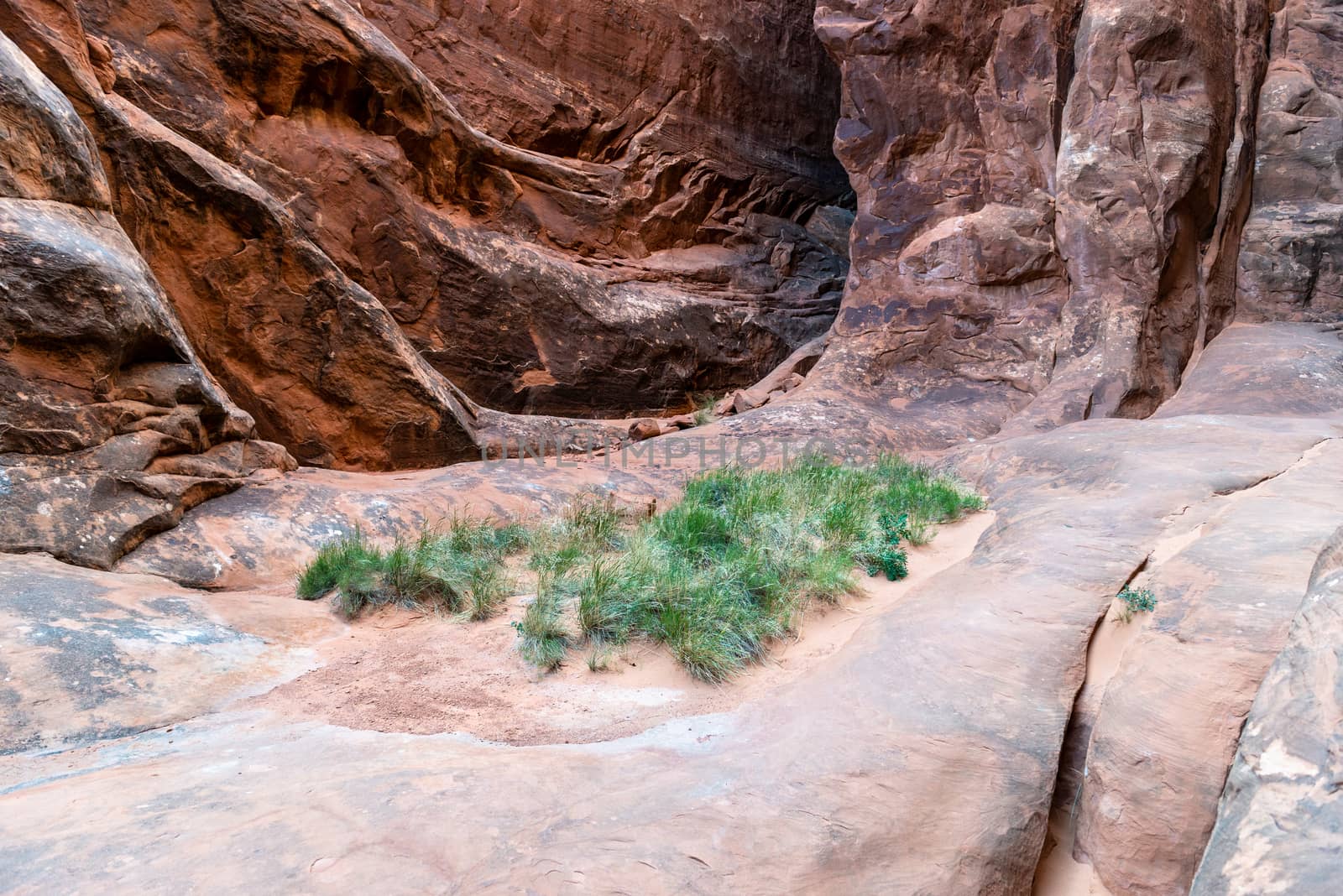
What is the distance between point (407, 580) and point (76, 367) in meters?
1.90

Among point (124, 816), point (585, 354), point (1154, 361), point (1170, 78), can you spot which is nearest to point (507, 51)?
point (585, 354)

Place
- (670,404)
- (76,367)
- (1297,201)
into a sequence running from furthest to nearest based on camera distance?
(670,404)
(1297,201)
(76,367)

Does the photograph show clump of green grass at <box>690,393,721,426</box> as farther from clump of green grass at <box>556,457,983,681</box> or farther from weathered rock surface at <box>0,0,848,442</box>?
clump of green grass at <box>556,457,983,681</box>

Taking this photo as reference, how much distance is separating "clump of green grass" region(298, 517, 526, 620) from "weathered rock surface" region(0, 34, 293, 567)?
2.74ft

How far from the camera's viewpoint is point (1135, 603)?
2824mm

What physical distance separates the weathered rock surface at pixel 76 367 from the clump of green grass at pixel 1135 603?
4016 mm

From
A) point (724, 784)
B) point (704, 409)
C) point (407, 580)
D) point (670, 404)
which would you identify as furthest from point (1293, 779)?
point (670, 404)

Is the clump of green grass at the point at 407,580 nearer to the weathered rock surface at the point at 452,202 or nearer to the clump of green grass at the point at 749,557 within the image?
the clump of green grass at the point at 749,557

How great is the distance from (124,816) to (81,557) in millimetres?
2206

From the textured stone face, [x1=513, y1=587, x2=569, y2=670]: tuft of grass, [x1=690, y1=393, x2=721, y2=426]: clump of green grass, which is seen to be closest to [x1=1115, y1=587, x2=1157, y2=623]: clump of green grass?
[x1=513, y1=587, x2=569, y2=670]: tuft of grass

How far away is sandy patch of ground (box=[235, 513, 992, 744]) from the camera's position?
266cm

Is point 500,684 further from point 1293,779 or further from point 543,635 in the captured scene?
point 1293,779

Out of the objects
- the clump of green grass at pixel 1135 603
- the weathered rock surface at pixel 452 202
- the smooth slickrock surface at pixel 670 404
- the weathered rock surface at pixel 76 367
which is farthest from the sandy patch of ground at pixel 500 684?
→ the weathered rock surface at pixel 452 202

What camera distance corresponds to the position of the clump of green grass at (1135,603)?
2.81 m
